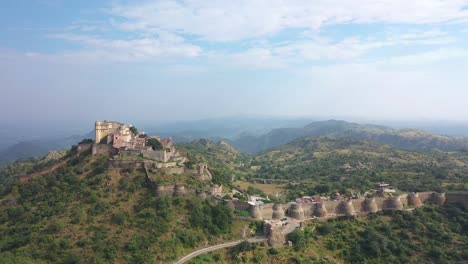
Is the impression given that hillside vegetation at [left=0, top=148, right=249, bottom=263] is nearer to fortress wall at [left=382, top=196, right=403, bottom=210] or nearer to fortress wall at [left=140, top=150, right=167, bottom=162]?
fortress wall at [left=140, top=150, right=167, bottom=162]

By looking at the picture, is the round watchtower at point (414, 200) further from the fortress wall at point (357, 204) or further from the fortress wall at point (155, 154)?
the fortress wall at point (155, 154)

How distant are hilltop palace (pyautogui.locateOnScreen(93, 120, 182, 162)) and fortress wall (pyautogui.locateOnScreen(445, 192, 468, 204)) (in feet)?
132

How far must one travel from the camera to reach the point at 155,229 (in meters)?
39.0

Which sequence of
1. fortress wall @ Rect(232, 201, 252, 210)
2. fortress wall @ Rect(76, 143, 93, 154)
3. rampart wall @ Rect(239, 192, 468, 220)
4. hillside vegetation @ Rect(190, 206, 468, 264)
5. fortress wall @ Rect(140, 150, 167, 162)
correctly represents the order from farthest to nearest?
fortress wall @ Rect(76, 143, 93, 154) < fortress wall @ Rect(140, 150, 167, 162) < rampart wall @ Rect(239, 192, 468, 220) < fortress wall @ Rect(232, 201, 252, 210) < hillside vegetation @ Rect(190, 206, 468, 264)

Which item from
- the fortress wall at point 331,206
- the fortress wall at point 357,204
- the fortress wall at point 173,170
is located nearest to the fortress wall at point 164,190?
the fortress wall at point 173,170

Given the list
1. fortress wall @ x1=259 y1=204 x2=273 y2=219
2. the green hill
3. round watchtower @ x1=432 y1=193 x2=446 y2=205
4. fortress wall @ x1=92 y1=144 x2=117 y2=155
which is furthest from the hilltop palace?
round watchtower @ x1=432 y1=193 x2=446 y2=205

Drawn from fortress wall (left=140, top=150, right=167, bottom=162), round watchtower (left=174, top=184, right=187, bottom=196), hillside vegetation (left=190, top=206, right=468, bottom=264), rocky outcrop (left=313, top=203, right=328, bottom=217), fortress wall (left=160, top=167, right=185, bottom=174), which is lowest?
hillside vegetation (left=190, top=206, right=468, bottom=264)

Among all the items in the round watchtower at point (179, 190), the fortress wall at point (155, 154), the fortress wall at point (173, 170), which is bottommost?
the round watchtower at point (179, 190)

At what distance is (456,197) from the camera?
2103 inches

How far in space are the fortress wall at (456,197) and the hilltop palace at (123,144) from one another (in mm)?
40212

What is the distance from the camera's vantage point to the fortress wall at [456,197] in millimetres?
52806

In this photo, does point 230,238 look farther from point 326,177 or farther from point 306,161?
point 306,161

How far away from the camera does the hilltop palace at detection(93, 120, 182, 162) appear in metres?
51.8

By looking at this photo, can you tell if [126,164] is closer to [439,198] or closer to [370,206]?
[370,206]
